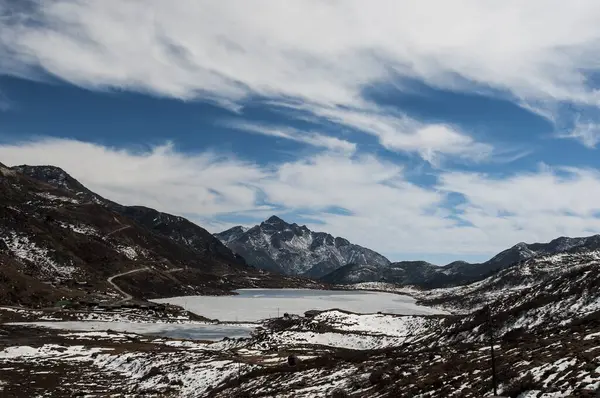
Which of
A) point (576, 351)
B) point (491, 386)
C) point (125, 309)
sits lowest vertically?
point (125, 309)

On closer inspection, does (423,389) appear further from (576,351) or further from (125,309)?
(125,309)

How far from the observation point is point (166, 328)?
102250 mm

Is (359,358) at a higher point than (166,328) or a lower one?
higher

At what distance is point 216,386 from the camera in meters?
43.3

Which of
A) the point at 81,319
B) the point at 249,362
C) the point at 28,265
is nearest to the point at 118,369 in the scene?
the point at 249,362

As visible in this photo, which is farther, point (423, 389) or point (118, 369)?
point (118, 369)

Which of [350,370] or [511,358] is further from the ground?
[511,358]

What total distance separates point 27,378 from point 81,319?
2538 inches

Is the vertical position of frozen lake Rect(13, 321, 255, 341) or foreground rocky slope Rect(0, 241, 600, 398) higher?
foreground rocky slope Rect(0, 241, 600, 398)

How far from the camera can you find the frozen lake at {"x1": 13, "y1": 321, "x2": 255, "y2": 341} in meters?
92.0

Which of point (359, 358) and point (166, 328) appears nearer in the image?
point (359, 358)

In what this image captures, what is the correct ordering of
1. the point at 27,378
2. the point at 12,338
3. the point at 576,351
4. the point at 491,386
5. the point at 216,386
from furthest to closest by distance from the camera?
1. the point at 12,338
2. the point at 27,378
3. the point at 216,386
4. the point at 576,351
5. the point at 491,386

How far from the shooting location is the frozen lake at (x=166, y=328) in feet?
302

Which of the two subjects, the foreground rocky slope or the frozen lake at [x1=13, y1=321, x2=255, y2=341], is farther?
the frozen lake at [x1=13, y1=321, x2=255, y2=341]
